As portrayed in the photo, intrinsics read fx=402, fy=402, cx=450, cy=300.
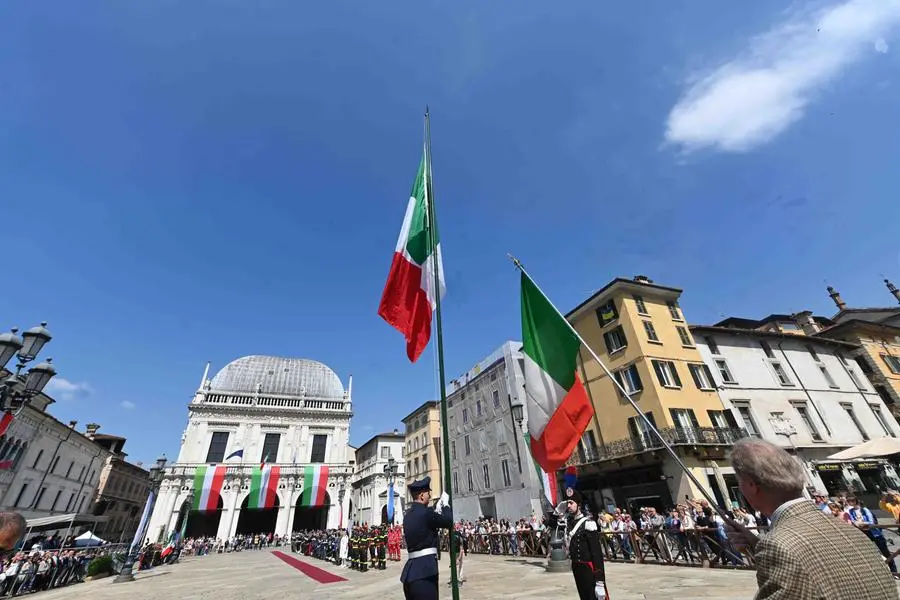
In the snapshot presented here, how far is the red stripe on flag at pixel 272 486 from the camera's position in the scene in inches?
1772

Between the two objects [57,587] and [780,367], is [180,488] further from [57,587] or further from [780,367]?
[780,367]

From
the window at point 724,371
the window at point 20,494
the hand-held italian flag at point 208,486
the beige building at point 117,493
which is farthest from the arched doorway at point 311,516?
the window at point 724,371

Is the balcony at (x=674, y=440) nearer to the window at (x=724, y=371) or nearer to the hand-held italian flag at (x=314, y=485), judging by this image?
the window at (x=724, y=371)

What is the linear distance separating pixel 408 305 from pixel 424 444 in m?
37.7

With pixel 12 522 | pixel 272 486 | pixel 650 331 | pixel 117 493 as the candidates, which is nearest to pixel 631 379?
pixel 650 331

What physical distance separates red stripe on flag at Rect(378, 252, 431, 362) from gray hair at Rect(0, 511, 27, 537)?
4.89m

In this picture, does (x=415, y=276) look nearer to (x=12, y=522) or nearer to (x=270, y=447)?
(x=12, y=522)

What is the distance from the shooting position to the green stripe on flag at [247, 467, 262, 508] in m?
44.3

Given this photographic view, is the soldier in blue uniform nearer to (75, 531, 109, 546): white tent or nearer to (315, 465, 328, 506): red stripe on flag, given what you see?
(75, 531, 109, 546): white tent

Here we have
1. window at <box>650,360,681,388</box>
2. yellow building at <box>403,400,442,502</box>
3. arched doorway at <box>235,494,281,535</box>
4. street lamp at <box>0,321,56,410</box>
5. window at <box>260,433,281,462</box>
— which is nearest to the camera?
street lamp at <box>0,321,56,410</box>

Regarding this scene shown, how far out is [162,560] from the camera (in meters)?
28.2

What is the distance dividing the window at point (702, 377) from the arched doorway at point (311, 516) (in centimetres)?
4350

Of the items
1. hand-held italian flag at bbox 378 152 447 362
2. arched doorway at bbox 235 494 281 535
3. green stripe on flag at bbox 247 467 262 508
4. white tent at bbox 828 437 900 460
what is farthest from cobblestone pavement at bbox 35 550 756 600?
arched doorway at bbox 235 494 281 535

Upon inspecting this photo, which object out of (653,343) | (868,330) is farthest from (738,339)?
(868,330)
